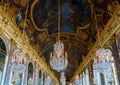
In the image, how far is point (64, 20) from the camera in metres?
15.0

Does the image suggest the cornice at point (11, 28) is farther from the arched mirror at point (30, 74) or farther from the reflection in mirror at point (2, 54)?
the arched mirror at point (30, 74)

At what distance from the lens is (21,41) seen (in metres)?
11.6

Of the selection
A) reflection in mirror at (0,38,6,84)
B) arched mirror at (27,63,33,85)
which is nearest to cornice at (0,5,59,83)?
reflection in mirror at (0,38,6,84)

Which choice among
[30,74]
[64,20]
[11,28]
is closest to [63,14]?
[64,20]

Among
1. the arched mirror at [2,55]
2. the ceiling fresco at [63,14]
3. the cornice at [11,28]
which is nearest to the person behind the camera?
the arched mirror at [2,55]

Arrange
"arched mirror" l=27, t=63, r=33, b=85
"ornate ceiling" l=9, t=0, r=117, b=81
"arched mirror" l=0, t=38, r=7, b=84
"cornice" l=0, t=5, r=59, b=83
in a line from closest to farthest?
"arched mirror" l=0, t=38, r=7, b=84, "cornice" l=0, t=5, r=59, b=83, "ornate ceiling" l=9, t=0, r=117, b=81, "arched mirror" l=27, t=63, r=33, b=85

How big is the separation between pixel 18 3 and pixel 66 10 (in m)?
4.60

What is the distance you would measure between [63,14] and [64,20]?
2.75 feet

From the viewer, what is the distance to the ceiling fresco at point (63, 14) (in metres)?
12.5

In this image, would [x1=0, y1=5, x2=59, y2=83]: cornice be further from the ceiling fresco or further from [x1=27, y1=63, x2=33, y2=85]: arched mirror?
the ceiling fresco

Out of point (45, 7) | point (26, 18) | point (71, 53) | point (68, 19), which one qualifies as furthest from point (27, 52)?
point (71, 53)

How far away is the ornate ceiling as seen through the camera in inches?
440

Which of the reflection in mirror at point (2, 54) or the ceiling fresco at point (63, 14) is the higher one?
the ceiling fresco at point (63, 14)

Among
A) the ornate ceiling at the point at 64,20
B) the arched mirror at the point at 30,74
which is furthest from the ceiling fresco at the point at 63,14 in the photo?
the arched mirror at the point at 30,74
